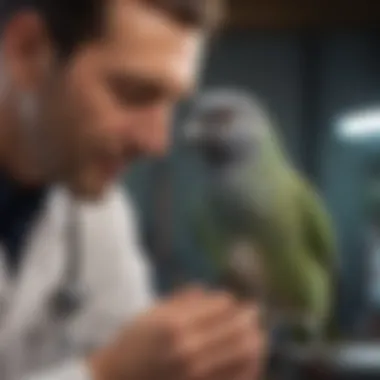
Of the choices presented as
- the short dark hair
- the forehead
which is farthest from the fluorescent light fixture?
the short dark hair

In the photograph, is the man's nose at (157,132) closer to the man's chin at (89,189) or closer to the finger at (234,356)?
the man's chin at (89,189)

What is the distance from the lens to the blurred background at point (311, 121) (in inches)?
41.3

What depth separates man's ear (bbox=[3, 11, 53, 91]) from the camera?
1.04 metres

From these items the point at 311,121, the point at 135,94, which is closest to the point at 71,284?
the point at 135,94

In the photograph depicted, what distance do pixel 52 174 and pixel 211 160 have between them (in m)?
0.19

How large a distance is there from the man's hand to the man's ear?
0.30 m

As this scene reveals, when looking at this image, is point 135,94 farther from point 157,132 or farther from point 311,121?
point 311,121

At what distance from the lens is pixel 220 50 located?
1.07 m

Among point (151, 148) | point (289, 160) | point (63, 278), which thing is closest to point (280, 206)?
point (289, 160)

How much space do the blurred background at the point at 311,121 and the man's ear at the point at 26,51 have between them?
0.52ft

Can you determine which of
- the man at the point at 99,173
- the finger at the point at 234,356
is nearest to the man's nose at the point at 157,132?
the man at the point at 99,173

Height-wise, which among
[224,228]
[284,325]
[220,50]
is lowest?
[284,325]

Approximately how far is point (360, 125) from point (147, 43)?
28cm

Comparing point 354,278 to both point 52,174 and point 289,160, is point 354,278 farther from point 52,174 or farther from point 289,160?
point 52,174
